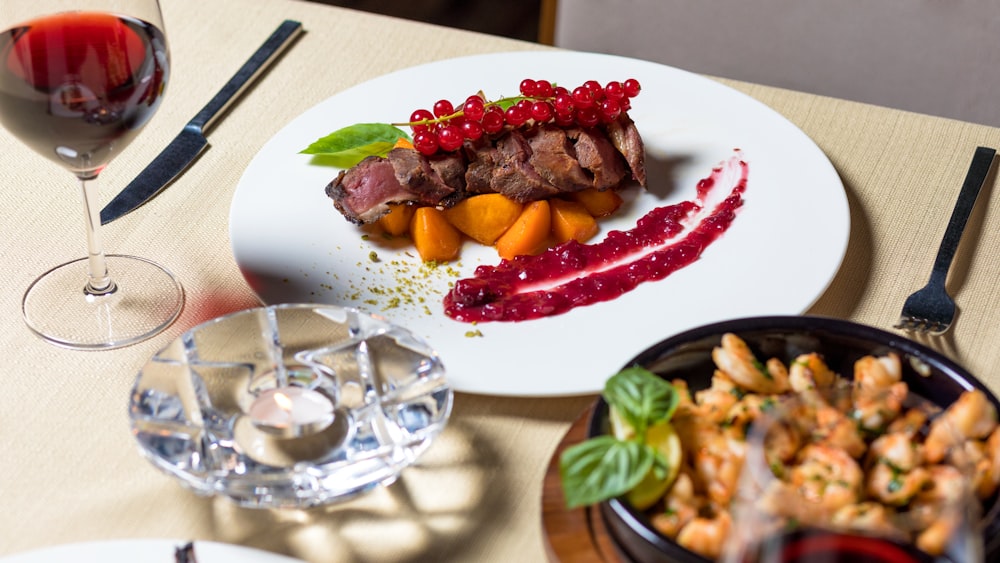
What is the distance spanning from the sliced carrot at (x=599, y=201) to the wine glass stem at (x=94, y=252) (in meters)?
0.65

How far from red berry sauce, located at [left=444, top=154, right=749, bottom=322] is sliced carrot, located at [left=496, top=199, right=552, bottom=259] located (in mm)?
23

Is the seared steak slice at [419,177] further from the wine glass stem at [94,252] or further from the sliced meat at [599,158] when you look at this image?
the wine glass stem at [94,252]

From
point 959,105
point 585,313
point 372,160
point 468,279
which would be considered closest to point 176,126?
point 372,160

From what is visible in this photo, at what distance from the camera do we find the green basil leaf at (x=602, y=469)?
81cm

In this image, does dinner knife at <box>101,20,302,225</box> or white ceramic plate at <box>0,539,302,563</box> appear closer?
white ceramic plate at <box>0,539,302,563</box>

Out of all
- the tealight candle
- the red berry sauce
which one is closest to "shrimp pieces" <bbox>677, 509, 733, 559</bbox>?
the tealight candle

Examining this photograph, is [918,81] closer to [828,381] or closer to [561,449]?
[828,381]

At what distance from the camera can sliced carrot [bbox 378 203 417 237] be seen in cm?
141

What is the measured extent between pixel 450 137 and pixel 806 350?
25.5 inches

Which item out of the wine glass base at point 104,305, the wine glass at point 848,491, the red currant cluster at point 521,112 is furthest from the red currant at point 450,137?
the wine glass at point 848,491

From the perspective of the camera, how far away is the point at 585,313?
4.05 ft

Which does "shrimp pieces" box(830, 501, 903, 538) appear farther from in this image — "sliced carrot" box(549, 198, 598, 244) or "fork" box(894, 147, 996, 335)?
"sliced carrot" box(549, 198, 598, 244)

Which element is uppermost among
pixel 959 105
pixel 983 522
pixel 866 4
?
pixel 983 522

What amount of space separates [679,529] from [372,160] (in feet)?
2.62
